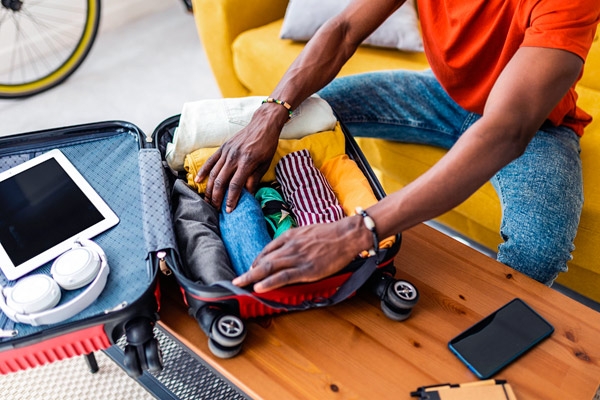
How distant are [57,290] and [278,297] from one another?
340 mm

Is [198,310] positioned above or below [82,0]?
below

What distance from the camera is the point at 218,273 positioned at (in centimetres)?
85

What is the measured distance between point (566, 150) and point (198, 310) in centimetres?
85

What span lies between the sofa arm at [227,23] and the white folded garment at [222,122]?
23.6 inches

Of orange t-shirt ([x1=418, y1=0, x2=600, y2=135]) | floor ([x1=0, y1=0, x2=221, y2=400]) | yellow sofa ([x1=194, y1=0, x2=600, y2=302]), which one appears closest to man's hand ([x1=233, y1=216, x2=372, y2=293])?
orange t-shirt ([x1=418, y1=0, x2=600, y2=135])

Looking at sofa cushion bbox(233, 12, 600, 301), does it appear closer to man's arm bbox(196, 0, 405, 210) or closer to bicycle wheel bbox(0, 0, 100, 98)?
man's arm bbox(196, 0, 405, 210)

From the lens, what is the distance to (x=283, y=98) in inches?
43.3

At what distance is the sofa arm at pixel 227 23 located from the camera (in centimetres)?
161

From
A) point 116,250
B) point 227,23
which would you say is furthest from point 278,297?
point 227,23

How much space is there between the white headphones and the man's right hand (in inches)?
9.6

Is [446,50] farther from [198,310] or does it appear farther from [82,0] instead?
[82,0]

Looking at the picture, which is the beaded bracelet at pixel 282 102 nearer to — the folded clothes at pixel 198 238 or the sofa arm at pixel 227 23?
the folded clothes at pixel 198 238

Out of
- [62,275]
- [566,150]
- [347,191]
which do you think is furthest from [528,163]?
[62,275]

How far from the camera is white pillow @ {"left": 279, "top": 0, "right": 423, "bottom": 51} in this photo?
1.56 metres
